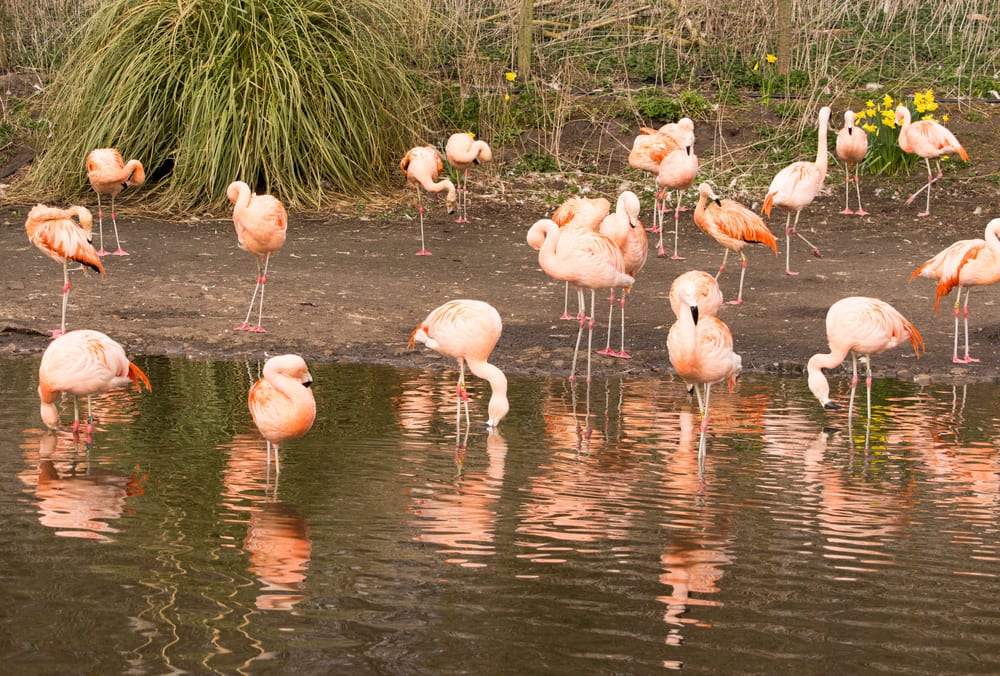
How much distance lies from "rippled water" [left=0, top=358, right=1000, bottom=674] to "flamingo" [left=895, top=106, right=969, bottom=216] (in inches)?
224

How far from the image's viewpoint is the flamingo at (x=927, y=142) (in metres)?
12.6

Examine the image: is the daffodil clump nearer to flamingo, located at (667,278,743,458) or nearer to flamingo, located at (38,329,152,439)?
flamingo, located at (667,278,743,458)

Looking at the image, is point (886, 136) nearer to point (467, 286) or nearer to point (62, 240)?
point (467, 286)

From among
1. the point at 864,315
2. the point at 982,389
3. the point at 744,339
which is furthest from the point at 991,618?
the point at 744,339

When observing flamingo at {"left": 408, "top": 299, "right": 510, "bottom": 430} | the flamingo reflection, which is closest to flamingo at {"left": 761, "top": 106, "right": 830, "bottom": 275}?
flamingo at {"left": 408, "top": 299, "right": 510, "bottom": 430}

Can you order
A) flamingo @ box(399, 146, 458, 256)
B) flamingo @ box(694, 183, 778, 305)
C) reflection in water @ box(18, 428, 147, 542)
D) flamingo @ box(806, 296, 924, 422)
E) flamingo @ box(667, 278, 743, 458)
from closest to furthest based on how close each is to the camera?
reflection in water @ box(18, 428, 147, 542) → flamingo @ box(667, 278, 743, 458) → flamingo @ box(806, 296, 924, 422) → flamingo @ box(694, 183, 778, 305) → flamingo @ box(399, 146, 458, 256)

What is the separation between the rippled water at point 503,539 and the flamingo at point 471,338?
0.54ft

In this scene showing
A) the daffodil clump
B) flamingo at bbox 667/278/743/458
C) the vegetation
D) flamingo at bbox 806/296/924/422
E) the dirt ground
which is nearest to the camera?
flamingo at bbox 667/278/743/458

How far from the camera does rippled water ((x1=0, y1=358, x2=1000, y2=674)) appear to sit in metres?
4.03

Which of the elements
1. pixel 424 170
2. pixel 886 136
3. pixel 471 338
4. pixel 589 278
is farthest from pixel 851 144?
pixel 471 338

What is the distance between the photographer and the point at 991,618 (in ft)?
14.0

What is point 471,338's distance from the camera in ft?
22.1

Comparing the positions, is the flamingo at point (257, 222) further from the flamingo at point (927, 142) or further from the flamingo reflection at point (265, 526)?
the flamingo at point (927, 142)

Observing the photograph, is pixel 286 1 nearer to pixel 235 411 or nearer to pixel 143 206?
pixel 143 206
